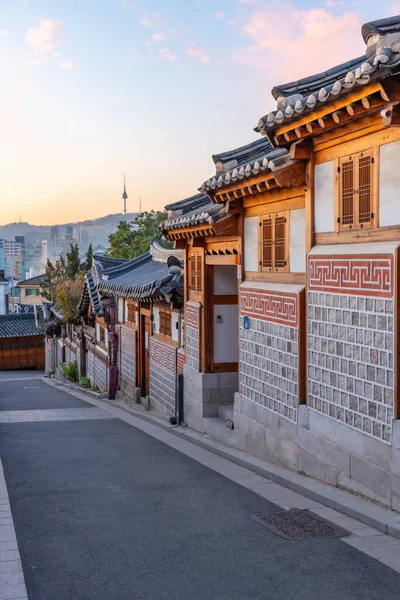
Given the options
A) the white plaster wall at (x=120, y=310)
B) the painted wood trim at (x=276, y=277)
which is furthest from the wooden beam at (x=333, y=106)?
the white plaster wall at (x=120, y=310)

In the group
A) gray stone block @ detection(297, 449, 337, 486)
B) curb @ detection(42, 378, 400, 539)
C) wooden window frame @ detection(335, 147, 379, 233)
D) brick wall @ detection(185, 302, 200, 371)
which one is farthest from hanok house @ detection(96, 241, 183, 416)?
wooden window frame @ detection(335, 147, 379, 233)

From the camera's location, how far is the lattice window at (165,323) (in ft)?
65.1

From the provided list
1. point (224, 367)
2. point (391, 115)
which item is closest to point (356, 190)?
point (391, 115)

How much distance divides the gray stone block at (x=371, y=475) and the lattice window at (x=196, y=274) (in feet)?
25.5

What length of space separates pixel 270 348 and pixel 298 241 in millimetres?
2060

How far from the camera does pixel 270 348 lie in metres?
12.0

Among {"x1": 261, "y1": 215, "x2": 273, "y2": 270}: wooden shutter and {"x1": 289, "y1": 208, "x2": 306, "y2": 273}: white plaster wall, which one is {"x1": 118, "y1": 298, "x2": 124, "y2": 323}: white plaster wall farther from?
{"x1": 289, "y1": 208, "x2": 306, "y2": 273}: white plaster wall

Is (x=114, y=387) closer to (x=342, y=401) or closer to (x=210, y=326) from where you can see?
(x=210, y=326)

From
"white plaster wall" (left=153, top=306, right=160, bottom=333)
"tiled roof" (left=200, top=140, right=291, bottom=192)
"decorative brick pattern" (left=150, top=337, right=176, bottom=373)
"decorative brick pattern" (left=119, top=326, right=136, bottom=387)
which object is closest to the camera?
"tiled roof" (left=200, top=140, right=291, bottom=192)

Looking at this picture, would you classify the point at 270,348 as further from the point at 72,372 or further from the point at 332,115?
the point at 72,372

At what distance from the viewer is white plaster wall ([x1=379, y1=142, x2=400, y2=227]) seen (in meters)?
8.04

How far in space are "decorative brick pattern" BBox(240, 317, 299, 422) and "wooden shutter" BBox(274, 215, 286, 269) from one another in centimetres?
104

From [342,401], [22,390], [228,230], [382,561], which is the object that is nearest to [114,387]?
[22,390]

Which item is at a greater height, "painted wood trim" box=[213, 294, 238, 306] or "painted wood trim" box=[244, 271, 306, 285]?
"painted wood trim" box=[244, 271, 306, 285]
